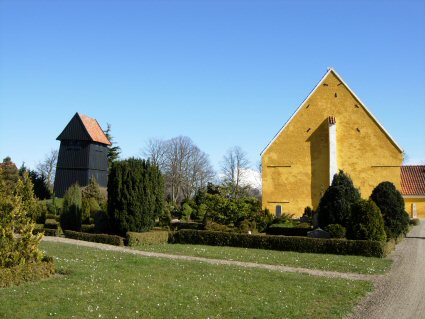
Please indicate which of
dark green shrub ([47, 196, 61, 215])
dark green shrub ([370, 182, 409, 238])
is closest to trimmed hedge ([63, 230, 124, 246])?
dark green shrub ([370, 182, 409, 238])

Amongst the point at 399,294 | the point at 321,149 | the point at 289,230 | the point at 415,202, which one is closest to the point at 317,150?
the point at 321,149

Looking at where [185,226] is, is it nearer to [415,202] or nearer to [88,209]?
[88,209]

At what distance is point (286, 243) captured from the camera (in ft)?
67.0

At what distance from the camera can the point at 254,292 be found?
11.0m

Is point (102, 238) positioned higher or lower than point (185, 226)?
lower

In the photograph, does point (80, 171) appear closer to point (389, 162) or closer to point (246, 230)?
point (246, 230)

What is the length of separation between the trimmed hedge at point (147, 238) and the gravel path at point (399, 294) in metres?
11.2

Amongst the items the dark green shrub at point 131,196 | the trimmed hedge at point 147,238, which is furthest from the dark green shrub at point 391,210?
the dark green shrub at point 131,196

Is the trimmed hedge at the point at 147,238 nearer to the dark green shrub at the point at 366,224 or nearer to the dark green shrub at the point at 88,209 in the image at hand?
the dark green shrub at the point at 366,224

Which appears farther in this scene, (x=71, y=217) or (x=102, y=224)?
(x=71, y=217)

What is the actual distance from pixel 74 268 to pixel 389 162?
2680 centimetres

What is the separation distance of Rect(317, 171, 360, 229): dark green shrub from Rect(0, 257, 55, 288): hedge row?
14532mm

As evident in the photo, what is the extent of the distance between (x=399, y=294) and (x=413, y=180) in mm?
33446

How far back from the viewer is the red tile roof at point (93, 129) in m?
45.9
